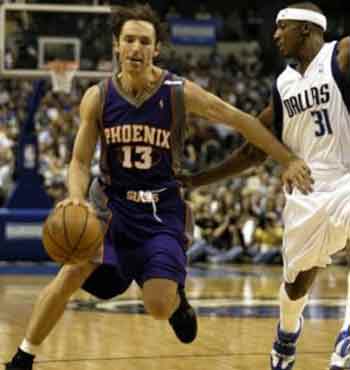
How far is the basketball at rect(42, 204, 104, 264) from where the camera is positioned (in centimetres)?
491

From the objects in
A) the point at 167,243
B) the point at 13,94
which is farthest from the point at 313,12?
the point at 13,94

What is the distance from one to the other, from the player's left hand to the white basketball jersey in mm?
113

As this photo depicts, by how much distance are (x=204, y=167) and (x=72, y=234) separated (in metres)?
13.6

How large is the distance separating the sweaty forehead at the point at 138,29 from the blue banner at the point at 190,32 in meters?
19.9

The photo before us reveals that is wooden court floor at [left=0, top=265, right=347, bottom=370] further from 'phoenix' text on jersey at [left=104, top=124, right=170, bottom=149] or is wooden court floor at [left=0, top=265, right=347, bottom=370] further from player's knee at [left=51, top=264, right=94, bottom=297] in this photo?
'phoenix' text on jersey at [left=104, top=124, right=170, bottom=149]

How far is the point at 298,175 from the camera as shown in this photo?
5293 millimetres

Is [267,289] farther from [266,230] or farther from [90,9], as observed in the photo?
[90,9]

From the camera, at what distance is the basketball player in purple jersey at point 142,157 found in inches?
206

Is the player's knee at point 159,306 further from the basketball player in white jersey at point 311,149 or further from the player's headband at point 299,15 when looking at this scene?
the player's headband at point 299,15

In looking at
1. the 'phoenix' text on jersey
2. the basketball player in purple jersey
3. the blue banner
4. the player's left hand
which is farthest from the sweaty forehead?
the blue banner

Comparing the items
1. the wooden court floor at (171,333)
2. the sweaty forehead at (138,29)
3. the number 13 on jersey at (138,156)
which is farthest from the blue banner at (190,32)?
the number 13 on jersey at (138,156)

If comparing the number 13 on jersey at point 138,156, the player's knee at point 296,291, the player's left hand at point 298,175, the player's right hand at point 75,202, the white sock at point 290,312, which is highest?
the number 13 on jersey at point 138,156

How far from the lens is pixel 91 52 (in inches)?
562

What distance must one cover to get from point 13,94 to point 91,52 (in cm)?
567
